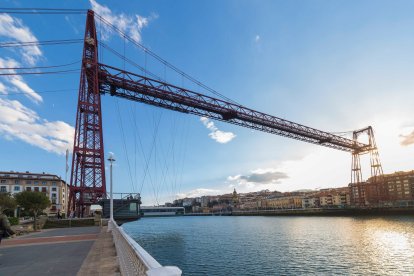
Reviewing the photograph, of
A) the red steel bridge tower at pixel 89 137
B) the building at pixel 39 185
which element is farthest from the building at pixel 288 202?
the red steel bridge tower at pixel 89 137

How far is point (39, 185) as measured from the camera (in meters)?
79.8

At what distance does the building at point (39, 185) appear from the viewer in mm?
75500

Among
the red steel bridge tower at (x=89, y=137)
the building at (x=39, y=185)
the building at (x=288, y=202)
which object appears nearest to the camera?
the red steel bridge tower at (x=89, y=137)

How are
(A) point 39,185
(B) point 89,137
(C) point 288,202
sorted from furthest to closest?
(C) point 288,202 → (A) point 39,185 → (B) point 89,137

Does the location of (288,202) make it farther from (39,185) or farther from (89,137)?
(89,137)

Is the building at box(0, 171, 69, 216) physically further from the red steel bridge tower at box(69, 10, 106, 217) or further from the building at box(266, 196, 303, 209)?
the building at box(266, 196, 303, 209)

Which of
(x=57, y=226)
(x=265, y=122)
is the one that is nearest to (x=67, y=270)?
(x=57, y=226)

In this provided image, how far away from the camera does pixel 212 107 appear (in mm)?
45781

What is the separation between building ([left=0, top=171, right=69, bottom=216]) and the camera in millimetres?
75500

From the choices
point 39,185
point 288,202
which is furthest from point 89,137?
point 288,202

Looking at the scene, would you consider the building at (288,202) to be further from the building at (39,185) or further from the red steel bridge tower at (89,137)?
the red steel bridge tower at (89,137)

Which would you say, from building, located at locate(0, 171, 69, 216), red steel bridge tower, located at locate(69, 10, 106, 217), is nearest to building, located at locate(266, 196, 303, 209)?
building, located at locate(0, 171, 69, 216)

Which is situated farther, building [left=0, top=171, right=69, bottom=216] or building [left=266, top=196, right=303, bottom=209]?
building [left=266, top=196, right=303, bottom=209]

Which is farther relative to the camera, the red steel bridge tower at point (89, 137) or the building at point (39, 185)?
the building at point (39, 185)
